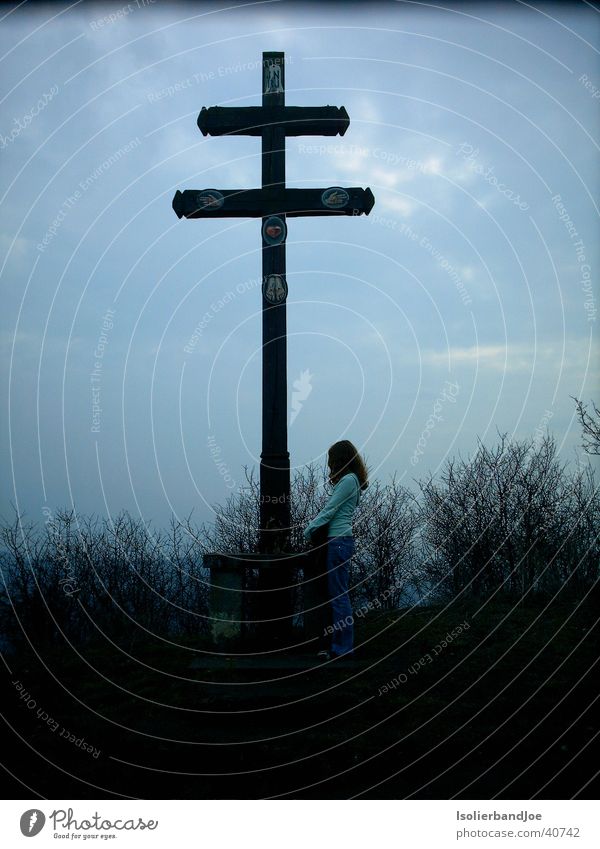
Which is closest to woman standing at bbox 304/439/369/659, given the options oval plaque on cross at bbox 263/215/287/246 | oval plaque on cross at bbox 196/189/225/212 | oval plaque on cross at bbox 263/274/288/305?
oval plaque on cross at bbox 263/274/288/305

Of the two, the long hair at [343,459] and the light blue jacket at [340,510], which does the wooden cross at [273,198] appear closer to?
the long hair at [343,459]

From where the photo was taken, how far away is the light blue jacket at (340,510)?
6.09 meters

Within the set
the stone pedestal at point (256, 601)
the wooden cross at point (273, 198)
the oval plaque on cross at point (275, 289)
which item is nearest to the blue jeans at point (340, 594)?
the stone pedestal at point (256, 601)

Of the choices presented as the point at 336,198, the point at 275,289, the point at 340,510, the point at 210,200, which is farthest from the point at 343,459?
the point at 210,200

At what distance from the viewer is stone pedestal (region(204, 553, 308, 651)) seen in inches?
249

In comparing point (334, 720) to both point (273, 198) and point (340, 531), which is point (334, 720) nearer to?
point (340, 531)

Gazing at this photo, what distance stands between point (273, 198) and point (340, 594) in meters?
3.73

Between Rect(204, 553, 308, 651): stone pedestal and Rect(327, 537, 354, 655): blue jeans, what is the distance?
336mm

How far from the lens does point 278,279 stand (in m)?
7.04

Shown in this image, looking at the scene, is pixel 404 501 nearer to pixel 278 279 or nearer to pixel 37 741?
pixel 278 279

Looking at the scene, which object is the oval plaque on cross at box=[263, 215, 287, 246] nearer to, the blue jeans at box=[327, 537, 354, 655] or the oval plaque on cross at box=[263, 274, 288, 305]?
the oval plaque on cross at box=[263, 274, 288, 305]

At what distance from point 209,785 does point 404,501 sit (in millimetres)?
6496
